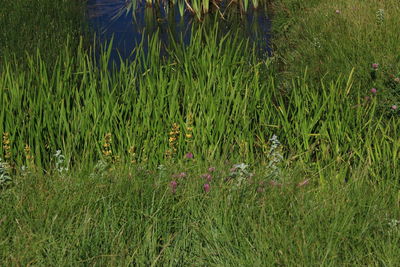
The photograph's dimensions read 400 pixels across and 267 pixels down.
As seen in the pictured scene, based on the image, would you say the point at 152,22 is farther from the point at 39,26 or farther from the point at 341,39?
the point at 341,39

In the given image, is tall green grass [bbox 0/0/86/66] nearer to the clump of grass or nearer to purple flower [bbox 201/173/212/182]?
the clump of grass

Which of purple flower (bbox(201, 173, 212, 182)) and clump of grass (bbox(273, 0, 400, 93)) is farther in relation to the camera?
clump of grass (bbox(273, 0, 400, 93))

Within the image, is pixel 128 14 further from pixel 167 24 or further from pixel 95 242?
pixel 95 242

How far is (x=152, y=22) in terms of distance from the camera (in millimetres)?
9805

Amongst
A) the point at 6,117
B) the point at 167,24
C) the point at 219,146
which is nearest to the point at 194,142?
the point at 219,146

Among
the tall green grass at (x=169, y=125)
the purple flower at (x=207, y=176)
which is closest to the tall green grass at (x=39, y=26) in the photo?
the tall green grass at (x=169, y=125)

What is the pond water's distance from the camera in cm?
905

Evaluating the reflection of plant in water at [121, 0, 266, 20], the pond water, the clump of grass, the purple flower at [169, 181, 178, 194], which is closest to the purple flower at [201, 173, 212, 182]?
the purple flower at [169, 181, 178, 194]

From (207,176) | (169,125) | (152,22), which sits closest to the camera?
(207,176)

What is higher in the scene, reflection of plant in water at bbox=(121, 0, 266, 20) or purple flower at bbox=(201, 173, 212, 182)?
reflection of plant in water at bbox=(121, 0, 266, 20)

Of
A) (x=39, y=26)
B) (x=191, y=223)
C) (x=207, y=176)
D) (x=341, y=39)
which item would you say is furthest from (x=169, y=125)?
(x=39, y=26)

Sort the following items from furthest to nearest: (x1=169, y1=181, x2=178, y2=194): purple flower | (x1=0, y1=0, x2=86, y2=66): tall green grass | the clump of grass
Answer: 1. (x1=0, y1=0, x2=86, y2=66): tall green grass
2. the clump of grass
3. (x1=169, y1=181, x2=178, y2=194): purple flower

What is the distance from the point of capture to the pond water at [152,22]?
905cm

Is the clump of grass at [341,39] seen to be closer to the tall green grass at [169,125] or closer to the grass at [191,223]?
the tall green grass at [169,125]
